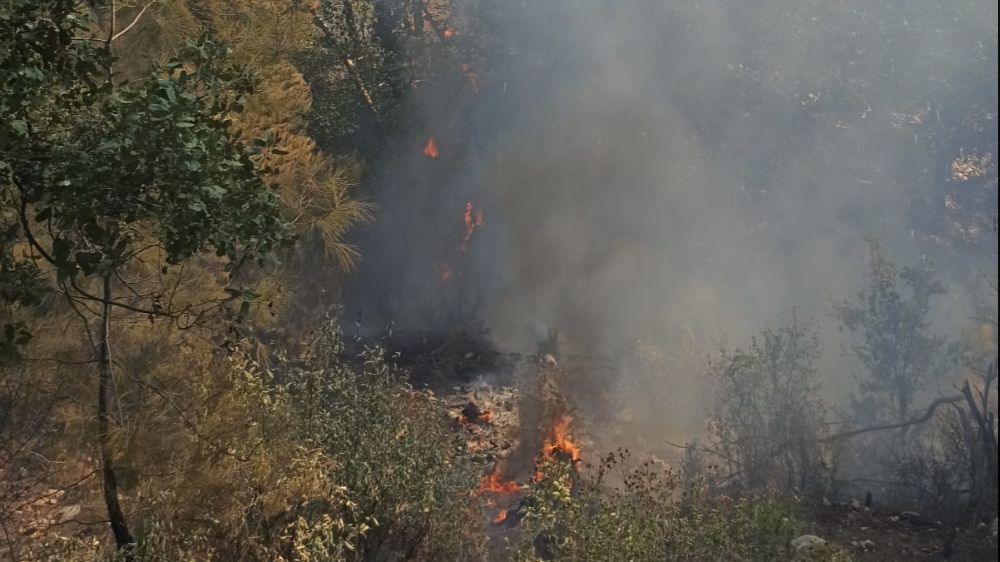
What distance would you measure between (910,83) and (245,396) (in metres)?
14.0

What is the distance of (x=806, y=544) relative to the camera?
17.2 ft

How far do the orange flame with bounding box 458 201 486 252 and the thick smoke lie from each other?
0.47ft

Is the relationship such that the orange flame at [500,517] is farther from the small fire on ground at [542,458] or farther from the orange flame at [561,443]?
the orange flame at [561,443]

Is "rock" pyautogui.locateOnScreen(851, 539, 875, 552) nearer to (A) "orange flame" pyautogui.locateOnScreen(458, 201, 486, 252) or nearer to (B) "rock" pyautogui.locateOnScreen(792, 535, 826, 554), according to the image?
(B) "rock" pyautogui.locateOnScreen(792, 535, 826, 554)

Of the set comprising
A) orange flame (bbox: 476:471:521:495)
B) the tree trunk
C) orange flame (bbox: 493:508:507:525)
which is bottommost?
the tree trunk

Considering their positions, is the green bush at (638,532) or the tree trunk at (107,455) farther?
the tree trunk at (107,455)

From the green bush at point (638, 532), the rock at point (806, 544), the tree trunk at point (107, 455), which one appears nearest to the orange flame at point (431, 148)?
the green bush at point (638, 532)

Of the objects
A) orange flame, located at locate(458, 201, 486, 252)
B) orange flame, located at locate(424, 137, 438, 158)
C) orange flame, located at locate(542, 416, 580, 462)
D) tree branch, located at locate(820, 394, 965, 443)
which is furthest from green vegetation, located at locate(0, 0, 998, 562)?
orange flame, located at locate(458, 201, 486, 252)

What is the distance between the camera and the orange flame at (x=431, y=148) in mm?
12636

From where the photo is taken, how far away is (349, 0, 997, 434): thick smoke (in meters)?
12.8

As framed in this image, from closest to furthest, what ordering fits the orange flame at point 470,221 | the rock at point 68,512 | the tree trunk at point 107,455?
the tree trunk at point 107,455, the rock at point 68,512, the orange flame at point 470,221

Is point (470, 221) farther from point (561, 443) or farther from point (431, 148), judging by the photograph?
point (561, 443)

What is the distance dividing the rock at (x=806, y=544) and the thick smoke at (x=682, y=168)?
6.69m

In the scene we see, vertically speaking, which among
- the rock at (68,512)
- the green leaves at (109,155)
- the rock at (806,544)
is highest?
the rock at (806,544)
